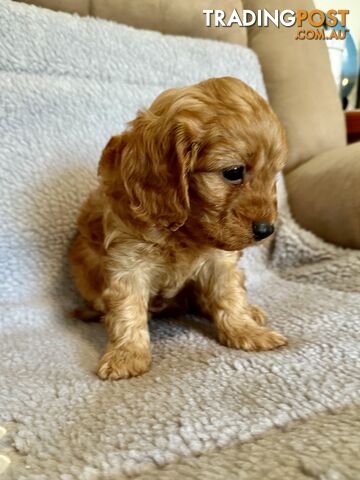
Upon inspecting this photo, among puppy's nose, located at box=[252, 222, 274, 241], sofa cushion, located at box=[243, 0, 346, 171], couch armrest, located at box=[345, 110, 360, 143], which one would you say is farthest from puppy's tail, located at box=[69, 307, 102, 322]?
couch armrest, located at box=[345, 110, 360, 143]

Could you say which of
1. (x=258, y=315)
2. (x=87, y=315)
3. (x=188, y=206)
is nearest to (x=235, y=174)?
(x=188, y=206)

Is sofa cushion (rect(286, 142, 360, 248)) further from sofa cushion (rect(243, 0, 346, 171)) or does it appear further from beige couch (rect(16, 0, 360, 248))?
sofa cushion (rect(243, 0, 346, 171))

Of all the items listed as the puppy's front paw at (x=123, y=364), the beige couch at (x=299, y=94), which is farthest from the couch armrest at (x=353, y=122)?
the puppy's front paw at (x=123, y=364)

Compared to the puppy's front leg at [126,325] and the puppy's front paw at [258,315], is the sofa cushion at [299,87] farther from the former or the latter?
the puppy's front leg at [126,325]

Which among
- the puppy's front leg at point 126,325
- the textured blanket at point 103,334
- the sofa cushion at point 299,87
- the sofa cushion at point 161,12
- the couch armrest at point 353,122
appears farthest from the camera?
the couch armrest at point 353,122

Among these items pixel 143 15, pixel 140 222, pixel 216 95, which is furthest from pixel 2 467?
pixel 143 15

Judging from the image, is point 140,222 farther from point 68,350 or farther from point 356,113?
point 356,113
